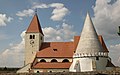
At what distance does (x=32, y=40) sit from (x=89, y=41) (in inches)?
885

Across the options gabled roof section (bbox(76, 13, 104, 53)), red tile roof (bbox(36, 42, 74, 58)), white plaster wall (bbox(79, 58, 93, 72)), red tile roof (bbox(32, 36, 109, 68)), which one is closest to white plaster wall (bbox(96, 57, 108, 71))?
white plaster wall (bbox(79, 58, 93, 72))

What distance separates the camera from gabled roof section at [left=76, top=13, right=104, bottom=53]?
52031mm

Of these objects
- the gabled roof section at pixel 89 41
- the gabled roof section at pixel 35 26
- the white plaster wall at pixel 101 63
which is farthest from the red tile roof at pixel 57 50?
the white plaster wall at pixel 101 63

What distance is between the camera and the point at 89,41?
2071 inches

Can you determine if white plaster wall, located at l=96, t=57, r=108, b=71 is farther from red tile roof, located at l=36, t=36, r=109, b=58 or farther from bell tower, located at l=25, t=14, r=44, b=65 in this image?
bell tower, located at l=25, t=14, r=44, b=65

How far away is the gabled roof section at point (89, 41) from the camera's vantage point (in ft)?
171

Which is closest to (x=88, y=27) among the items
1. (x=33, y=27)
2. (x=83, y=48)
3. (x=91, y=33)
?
(x=91, y=33)

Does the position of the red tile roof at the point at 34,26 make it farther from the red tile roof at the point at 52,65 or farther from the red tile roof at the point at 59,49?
the red tile roof at the point at 52,65

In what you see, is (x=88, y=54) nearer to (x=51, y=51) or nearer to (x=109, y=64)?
(x=109, y=64)

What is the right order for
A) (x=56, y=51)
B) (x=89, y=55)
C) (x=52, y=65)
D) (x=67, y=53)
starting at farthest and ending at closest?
(x=56, y=51), (x=67, y=53), (x=52, y=65), (x=89, y=55)

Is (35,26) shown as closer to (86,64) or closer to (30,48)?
(30,48)

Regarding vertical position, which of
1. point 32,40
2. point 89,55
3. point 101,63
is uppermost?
point 32,40

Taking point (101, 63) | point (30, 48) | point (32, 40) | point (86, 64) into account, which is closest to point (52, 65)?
point (30, 48)

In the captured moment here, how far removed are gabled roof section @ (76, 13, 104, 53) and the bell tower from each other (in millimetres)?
18832
